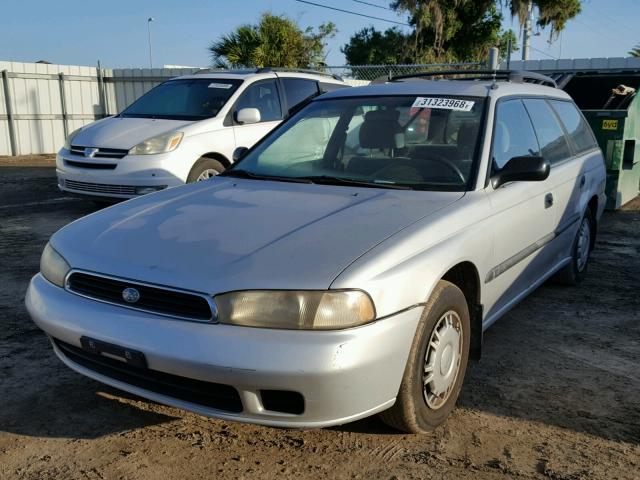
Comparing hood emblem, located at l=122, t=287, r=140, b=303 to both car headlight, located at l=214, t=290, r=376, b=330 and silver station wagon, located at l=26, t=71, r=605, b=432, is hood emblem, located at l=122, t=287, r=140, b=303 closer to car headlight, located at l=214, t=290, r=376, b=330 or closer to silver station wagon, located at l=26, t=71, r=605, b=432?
silver station wagon, located at l=26, t=71, r=605, b=432

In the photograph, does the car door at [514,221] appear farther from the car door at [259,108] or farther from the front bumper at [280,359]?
the car door at [259,108]

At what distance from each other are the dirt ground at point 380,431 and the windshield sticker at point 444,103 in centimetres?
148

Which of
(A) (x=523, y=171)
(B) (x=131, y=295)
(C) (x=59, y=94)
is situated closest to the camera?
(B) (x=131, y=295)

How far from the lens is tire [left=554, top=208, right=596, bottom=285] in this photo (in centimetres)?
493

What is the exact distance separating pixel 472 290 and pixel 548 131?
1844 millimetres

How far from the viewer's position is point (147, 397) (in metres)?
2.59

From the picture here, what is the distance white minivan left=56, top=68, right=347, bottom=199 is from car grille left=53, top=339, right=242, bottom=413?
4.51m

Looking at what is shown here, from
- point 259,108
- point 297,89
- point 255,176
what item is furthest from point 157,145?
point 255,176

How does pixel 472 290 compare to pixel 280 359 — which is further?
pixel 472 290

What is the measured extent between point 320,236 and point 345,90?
1.93 meters

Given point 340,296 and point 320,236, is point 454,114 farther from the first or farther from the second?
point 340,296

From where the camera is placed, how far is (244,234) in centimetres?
278

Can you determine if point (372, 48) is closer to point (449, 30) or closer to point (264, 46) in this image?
point (449, 30)

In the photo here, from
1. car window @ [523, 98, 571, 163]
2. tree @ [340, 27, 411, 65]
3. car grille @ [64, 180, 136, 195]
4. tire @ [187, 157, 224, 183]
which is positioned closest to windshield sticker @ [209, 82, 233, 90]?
tire @ [187, 157, 224, 183]
